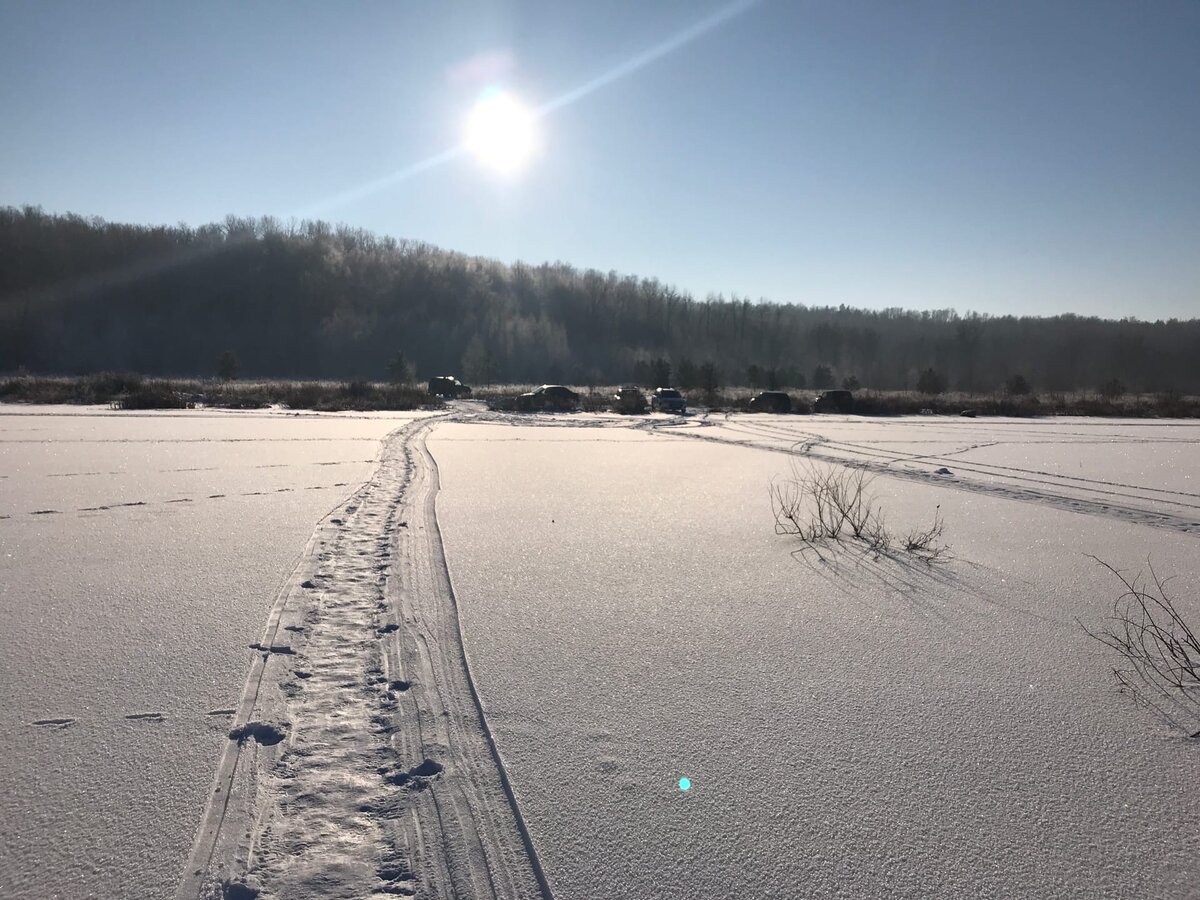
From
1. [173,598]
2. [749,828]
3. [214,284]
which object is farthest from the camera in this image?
[214,284]

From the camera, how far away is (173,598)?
4.04 meters

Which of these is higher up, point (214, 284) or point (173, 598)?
point (214, 284)

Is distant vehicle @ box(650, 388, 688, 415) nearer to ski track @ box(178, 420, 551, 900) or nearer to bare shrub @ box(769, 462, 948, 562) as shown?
bare shrub @ box(769, 462, 948, 562)

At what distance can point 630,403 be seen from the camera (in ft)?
104

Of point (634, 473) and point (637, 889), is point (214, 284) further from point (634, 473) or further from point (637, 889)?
point (637, 889)

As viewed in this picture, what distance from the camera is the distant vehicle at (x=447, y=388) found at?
139 ft

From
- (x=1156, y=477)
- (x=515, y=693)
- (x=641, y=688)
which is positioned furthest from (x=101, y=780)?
(x=1156, y=477)

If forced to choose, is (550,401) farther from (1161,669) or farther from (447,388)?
(1161,669)

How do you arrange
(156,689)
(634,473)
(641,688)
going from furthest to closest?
(634,473) → (641,688) → (156,689)

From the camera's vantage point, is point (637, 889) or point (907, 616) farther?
point (907, 616)

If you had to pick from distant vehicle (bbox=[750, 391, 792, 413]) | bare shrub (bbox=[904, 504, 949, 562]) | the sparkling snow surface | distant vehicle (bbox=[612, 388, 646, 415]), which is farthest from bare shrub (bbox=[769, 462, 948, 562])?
distant vehicle (bbox=[750, 391, 792, 413])

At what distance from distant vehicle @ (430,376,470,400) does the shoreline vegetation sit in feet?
26.2

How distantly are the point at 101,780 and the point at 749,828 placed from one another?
2161 millimetres

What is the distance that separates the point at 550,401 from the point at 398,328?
71.4m
